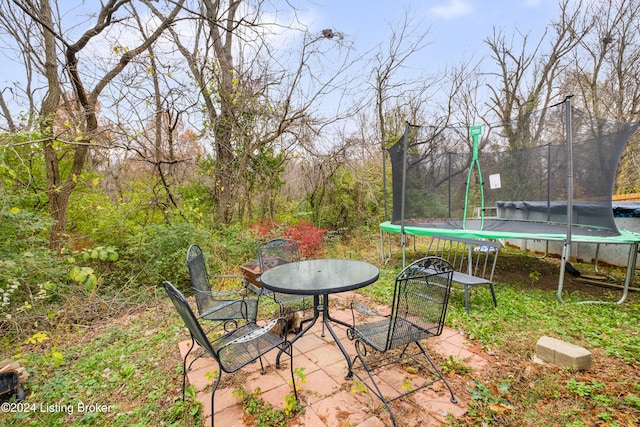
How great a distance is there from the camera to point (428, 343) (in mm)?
2521

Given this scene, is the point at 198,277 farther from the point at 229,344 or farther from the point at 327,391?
the point at 327,391

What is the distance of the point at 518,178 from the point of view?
5.09 meters

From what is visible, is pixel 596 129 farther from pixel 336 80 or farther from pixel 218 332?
pixel 218 332

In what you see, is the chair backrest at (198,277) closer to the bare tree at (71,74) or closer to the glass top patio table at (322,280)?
the glass top patio table at (322,280)

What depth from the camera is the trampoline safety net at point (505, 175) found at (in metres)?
3.92

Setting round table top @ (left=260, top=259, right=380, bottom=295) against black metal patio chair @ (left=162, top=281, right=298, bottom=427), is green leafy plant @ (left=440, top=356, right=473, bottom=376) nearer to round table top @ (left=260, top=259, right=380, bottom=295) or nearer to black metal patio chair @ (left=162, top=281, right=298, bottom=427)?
round table top @ (left=260, top=259, right=380, bottom=295)

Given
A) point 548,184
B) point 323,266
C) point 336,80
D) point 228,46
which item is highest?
point 228,46

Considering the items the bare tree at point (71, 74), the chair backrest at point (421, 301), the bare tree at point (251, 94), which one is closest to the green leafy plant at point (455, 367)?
the chair backrest at point (421, 301)

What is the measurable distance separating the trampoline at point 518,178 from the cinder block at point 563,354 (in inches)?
61.3

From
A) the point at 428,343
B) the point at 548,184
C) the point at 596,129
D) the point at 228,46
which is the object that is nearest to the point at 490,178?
the point at 548,184

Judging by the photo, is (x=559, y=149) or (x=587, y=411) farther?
(x=559, y=149)

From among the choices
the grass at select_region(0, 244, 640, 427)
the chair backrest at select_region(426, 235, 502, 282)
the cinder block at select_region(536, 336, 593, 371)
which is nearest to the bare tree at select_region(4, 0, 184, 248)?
the grass at select_region(0, 244, 640, 427)

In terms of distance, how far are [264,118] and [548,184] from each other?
524 cm

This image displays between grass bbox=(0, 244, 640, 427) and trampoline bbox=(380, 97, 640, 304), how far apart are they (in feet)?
3.03
